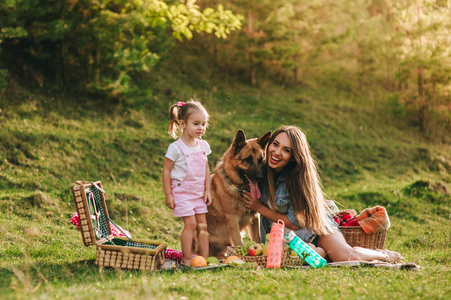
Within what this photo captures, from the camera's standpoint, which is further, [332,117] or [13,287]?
[332,117]

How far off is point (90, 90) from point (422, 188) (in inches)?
337

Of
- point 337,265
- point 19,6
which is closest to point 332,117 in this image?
point 19,6

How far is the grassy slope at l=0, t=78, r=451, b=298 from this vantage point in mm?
3660

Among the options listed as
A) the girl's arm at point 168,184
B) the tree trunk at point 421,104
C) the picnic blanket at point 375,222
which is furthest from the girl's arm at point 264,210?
the tree trunk at point 421,104

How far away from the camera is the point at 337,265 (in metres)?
4.48

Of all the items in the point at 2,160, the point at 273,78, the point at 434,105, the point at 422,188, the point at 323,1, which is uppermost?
the point at 323,1

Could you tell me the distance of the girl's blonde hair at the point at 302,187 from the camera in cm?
476

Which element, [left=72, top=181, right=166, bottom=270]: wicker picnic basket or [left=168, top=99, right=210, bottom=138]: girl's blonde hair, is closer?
[left=72, top=181, right=166, bottom=270]: wicker picnic basket

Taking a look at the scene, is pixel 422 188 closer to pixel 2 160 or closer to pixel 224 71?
pixel 2 160

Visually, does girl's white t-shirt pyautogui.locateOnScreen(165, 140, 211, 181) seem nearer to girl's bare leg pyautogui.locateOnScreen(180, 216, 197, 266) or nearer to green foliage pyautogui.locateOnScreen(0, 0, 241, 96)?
girl's bare leg pyautogui.locateOnScreen(180, 216, 197, 266)

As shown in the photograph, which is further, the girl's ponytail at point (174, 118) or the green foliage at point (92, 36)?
the green foliage at point (92, 36)

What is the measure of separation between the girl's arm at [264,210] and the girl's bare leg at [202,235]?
1.81ft

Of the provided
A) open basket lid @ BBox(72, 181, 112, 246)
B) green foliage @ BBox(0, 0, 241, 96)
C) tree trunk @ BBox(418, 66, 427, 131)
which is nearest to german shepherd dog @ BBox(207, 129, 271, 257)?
open basket lid @ BBox(72, 181, 112, 246)

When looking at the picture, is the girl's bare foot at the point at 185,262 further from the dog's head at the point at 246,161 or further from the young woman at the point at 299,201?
the dog's head at the point at 246,161
